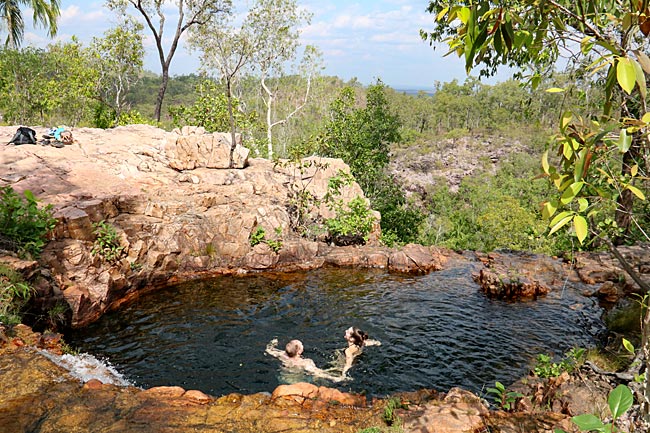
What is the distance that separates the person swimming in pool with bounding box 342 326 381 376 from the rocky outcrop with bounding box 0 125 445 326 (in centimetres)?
539

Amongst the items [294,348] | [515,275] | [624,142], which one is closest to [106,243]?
[294,348]

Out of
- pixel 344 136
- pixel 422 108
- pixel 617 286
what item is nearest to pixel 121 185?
pixel 344 136

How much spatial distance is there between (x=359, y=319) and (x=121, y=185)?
9.29 metres

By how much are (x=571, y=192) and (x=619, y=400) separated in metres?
0.91

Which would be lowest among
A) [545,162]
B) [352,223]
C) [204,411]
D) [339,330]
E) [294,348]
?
[339,330]

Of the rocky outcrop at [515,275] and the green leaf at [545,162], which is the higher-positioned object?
the green leaf at [545,162]

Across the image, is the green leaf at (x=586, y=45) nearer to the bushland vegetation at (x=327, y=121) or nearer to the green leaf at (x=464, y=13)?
the green leaf at (x=464, y=13)

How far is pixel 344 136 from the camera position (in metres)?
21.0

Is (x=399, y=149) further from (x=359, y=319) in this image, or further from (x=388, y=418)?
(x=388, y=418)

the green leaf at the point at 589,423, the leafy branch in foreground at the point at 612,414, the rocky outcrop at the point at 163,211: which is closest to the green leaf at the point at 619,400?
the leafy branch in foreground at the point at 612,414

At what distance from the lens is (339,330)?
33.7ft

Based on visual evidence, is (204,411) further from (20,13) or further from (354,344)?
(20,13)

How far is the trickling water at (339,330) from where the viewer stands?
8.18m

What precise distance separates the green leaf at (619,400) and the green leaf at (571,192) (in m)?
0.83
